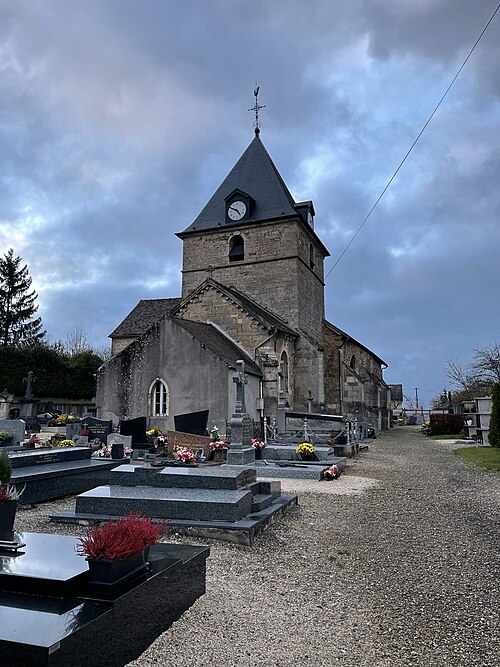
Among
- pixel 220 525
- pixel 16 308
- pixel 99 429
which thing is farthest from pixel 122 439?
pixel 16 308

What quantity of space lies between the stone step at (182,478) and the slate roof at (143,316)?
82.1 feet

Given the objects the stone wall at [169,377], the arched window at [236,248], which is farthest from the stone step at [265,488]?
the arched window at [236,248]

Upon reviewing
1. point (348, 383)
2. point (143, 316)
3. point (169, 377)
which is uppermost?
point (143, 316)

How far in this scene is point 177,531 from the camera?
250 inches

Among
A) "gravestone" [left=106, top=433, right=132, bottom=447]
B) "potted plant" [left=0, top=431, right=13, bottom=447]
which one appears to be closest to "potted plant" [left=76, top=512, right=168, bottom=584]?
"potted plant" [left=0, top=431, right=13, bottom=447]

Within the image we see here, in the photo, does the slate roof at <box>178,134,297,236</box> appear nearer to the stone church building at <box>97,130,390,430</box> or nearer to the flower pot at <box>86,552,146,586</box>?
the stone church building at <box>97,130,390,430</box>

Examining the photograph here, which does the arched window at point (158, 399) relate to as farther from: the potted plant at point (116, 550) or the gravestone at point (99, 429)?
the potted plant at point (116, 550)

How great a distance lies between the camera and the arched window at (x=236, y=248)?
28127 millimetres

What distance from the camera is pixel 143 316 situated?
114 ft

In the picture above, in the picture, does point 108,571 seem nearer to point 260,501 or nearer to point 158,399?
point 260,501

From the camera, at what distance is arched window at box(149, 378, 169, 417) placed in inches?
771

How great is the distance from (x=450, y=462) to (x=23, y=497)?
12165 millimetres

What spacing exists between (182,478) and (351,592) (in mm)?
3272

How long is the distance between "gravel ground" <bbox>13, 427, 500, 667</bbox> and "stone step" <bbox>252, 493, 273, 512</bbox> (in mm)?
403
